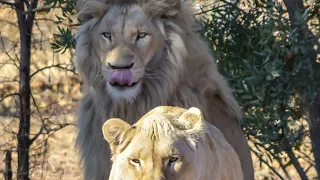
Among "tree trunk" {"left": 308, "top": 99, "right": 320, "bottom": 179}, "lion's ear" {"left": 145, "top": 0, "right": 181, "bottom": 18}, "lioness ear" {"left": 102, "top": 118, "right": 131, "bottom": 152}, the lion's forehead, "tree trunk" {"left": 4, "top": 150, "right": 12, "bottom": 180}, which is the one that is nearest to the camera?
"lioness ear" {"left": 102, "top": 118, "right": 131, "bottom": 152}

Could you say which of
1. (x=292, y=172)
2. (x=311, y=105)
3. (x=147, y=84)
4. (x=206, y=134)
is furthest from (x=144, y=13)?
(x=292, y=172)

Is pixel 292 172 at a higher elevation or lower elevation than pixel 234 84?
lower

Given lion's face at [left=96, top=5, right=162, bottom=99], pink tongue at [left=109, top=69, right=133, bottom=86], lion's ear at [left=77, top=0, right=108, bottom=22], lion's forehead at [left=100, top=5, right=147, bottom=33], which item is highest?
lion's ear at [left=77, top=0, right=108, bottom=22]

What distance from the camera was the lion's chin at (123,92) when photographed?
491 centimetres

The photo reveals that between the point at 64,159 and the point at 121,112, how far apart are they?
15.4 feet

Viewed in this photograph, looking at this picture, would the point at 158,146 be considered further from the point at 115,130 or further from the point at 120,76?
the point at 120,76

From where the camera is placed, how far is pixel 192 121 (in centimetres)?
331

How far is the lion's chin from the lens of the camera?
4906 mm

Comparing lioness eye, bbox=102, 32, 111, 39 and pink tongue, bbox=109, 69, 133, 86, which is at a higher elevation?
lioness eye, bbox=102, 32, 111, 39

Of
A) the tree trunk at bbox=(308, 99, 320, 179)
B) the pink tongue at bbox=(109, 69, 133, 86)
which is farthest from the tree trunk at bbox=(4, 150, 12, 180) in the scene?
the tree trunk at bbox=(308, 99, 320, 179)

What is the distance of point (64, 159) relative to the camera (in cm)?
975

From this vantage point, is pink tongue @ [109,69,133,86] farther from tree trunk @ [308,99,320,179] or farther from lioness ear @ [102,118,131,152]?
lioness ear @ [102,118,131,152]

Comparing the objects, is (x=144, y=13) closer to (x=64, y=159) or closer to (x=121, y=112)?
(x=121, y=112)

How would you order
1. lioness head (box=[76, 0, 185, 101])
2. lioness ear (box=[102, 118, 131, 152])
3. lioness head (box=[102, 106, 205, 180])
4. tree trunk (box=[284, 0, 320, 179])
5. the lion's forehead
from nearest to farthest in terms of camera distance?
lioness head (box=[102, 106, 205, 180]), lioness ear (box=[102, 118, 131, 152]), tree trunk (box=[284, 0, 320, 179]), lioness head (box=[76, 0, 185, 101]), the lion's forehead
